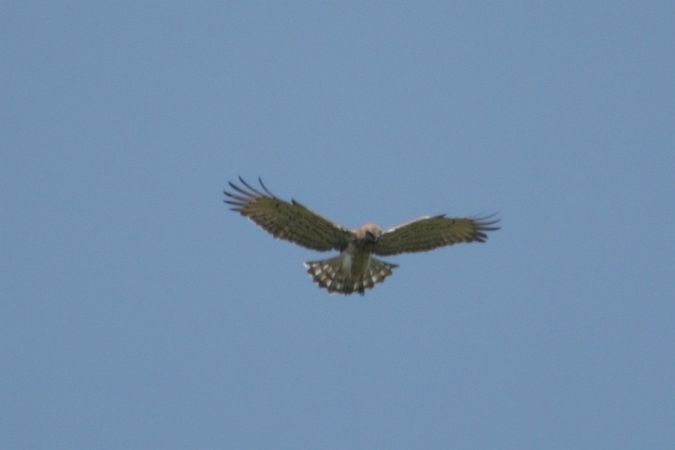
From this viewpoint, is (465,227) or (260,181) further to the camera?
(465,227)

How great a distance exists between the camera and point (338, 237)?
70.5ft

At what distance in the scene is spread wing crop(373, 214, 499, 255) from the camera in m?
21.6

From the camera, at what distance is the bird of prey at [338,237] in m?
21.3

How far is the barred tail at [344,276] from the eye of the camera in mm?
21672

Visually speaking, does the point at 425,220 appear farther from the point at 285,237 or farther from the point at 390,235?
the point at 285,237

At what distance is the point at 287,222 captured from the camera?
21.4 metres

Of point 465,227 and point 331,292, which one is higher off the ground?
point 465,227

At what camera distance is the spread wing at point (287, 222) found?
21188 mm

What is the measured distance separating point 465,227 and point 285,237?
2953mm

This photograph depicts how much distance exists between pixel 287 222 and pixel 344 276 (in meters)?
1.23

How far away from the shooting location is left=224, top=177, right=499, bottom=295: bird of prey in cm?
2128

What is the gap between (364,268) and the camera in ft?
71.1

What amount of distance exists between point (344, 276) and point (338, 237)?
2.08ft

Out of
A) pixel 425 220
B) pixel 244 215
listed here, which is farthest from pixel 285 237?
pixel 425 220
